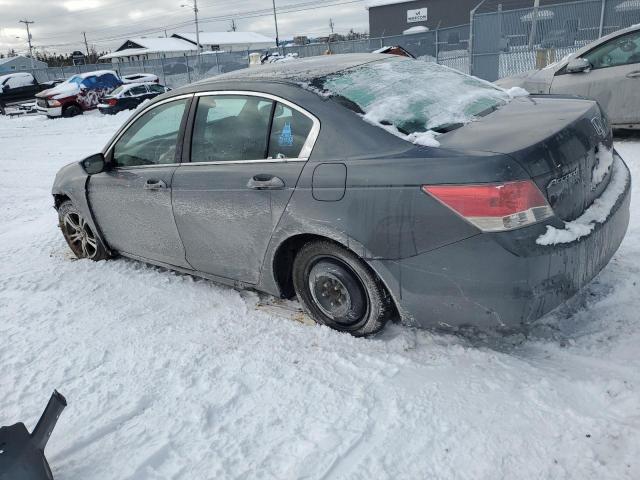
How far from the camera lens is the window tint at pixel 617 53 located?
6805 mm

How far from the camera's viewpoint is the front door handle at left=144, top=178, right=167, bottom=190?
3.66 metres

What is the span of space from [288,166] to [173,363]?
4.40 ft

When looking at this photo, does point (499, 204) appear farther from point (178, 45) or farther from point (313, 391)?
point (178, 45)

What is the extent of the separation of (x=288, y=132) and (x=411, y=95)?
79 cm

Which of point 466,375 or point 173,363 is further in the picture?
point 173,363

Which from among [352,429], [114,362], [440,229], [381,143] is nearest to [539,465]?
[352,429]

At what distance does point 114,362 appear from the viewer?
10.2ft

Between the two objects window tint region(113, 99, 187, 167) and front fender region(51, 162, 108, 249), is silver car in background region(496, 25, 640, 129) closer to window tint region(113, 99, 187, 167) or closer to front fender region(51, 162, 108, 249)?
window tint region(113, 99, 187, 167)

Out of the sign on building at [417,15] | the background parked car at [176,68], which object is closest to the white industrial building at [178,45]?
the sign on building at [417,15]

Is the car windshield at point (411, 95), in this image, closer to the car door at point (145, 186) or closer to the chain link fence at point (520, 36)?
the car door at point (145, 186)

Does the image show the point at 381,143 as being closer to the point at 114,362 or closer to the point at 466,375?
the point at 466,375

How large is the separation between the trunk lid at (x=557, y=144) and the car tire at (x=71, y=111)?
21.6 metres

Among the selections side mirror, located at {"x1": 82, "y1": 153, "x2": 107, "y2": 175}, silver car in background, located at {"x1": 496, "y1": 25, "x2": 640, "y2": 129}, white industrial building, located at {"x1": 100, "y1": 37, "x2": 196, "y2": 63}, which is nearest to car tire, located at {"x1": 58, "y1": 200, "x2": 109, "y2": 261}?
side mirror, located at {"x1": 82, "y1": 153, "x2": 107, "y2": 175}

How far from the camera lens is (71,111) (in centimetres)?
2119
